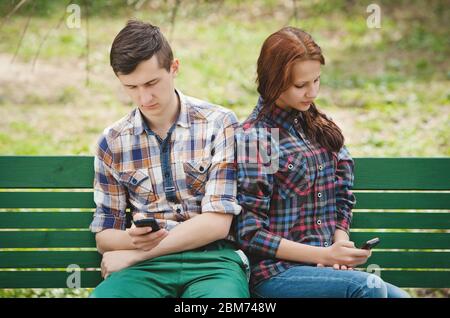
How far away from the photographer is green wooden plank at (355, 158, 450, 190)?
10.5ft

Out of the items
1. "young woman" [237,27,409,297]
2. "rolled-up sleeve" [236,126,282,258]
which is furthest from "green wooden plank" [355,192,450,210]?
"rolled-up sleeve" [236,126,282,258]

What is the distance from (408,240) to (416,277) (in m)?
0.18

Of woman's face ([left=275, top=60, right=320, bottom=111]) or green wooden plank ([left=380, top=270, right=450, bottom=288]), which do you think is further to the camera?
green wooden plank ([left=380, top=270, right=450, bottom=288])

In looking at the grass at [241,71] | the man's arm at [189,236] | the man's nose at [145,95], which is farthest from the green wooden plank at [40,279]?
the grass at [241,71]

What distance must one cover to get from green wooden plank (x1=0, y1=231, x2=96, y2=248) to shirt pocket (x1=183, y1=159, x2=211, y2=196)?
25.1 inches

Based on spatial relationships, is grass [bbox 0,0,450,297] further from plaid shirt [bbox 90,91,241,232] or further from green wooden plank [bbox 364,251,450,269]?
plaid shirt [bbox 90,91,241,232]

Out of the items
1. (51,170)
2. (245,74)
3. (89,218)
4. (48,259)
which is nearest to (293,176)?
Result: (89,218)

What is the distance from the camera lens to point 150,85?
279 cm

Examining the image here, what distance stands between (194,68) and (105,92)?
0.96 m

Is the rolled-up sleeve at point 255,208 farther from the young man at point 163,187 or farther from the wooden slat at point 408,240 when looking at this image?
the wooden slat at point 408,240

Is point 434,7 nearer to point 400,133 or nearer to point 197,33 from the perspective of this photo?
point 197,33

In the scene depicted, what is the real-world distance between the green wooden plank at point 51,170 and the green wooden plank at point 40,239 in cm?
22
